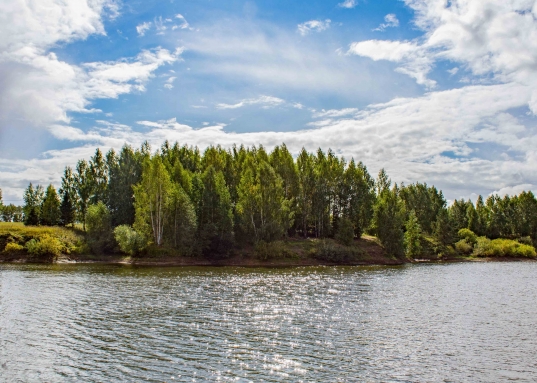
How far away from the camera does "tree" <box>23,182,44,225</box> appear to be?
11238 centimetres

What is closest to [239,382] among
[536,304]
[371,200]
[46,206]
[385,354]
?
[385,354]

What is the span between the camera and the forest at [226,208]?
90.8m

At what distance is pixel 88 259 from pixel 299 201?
54.9 meters

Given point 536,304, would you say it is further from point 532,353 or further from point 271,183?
point 271,183

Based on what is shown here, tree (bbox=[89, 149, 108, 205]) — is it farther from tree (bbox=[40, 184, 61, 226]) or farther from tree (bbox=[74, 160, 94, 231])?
tree (bbox=[40, 184, 61, 226])

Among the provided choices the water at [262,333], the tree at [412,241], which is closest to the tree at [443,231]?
the tree at [412,241]

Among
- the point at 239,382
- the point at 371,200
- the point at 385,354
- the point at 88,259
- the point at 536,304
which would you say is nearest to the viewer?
the point at 239,382

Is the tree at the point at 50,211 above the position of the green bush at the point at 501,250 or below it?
above

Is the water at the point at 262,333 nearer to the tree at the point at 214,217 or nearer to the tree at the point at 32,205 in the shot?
the tree at the point at 214,217

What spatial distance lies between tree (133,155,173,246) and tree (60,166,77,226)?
32.1m

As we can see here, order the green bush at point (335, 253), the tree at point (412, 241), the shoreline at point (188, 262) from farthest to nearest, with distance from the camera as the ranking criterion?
the tree at point (412, 241) → the green bush at point (335, 253) → the shoreline at point (188, 262)

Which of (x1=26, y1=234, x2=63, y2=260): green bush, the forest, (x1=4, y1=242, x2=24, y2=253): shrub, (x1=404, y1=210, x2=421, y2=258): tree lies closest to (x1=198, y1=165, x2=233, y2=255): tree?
the forest

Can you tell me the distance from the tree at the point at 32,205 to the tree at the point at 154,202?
40024mm

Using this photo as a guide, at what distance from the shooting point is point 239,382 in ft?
64.3
